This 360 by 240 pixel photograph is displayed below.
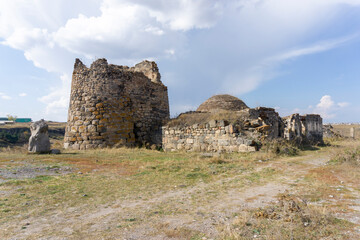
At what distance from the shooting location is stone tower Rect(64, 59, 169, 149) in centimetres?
1280

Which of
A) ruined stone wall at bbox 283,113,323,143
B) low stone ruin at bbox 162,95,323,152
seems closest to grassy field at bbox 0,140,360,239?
low stone ruin at bbox 162,95,323,152

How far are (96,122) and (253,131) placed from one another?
855cm

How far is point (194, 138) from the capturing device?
39.4 ft

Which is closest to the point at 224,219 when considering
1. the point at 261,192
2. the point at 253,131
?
the point at 261,192

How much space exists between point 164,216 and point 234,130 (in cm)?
777

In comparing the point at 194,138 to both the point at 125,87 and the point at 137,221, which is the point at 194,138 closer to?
the point at 125,87

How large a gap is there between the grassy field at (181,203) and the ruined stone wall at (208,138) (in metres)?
3.46

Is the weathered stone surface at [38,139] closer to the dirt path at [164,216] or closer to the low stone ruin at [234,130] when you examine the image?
the low stone ruin at [234,130]

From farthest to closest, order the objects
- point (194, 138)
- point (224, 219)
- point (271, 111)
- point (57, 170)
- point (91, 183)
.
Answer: point (271, 111) → point (194, 138) → point (57, 170) → point (91, 183) → point (224, 219)

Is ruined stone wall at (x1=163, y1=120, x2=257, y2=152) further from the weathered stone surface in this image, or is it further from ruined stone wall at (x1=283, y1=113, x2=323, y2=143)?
the weathered stone surface

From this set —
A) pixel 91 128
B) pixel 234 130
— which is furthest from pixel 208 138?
pixel 91 128

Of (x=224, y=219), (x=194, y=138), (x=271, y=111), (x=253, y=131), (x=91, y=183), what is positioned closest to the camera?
(x=224, y=219)

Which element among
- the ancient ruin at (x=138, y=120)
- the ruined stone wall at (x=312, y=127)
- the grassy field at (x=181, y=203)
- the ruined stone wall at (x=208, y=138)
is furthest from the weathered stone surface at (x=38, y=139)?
the ruined stone wall at (x=312, y=127)

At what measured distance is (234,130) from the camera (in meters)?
10.4
